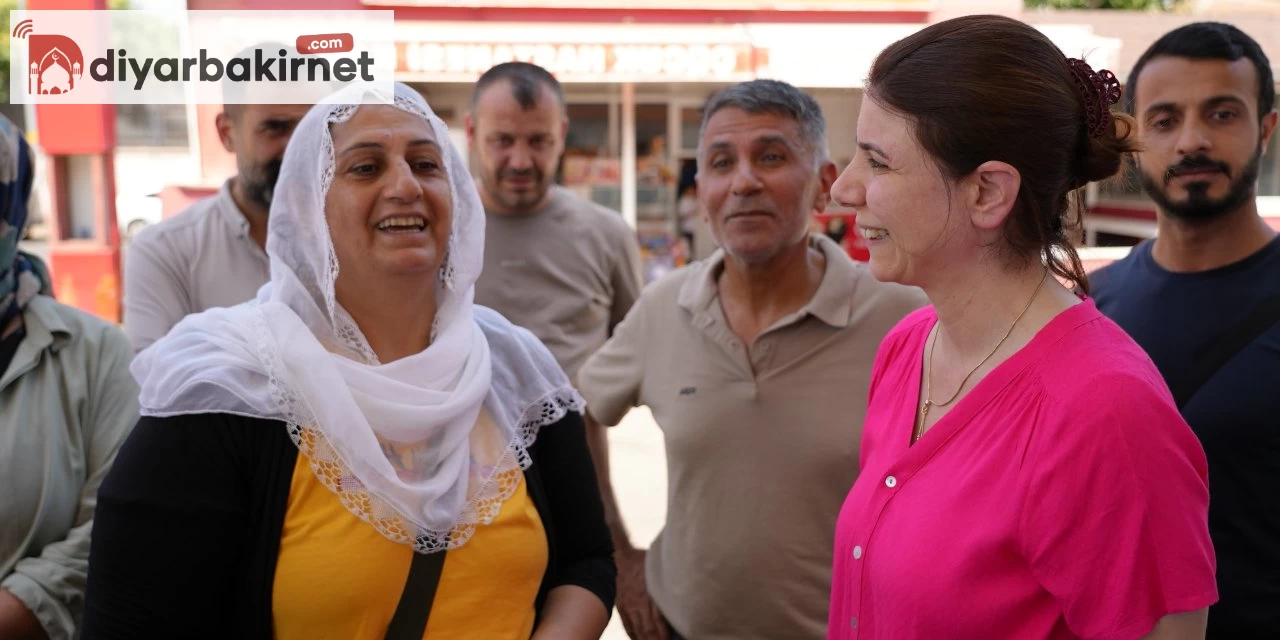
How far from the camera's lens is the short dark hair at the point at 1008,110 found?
140 cm

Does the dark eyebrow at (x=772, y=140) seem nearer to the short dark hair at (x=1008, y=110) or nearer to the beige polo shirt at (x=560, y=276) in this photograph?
the short dark hair at (x=1008, y=110)

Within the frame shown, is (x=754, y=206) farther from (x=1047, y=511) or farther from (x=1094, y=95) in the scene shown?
(x=1047, y=511)

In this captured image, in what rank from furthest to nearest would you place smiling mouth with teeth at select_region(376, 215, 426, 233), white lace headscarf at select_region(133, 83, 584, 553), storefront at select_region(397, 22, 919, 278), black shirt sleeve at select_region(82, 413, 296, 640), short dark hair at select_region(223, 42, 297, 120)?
1. storefront at select_region(397, 22, 919, 278)
2. short dark hair at select_region(223, 42, 297, 120)
3. smiling mouth with teeth at select_region(376, 215, 426, 233)
4. white lace headscarf at select_region(133, 83, 584, 553)
5. black shirt sleeve at select_region(82, 413, 296, 640)

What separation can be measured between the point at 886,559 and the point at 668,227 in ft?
34.5

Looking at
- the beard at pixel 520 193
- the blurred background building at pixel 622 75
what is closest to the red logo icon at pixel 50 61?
the beard at pixel 520 193

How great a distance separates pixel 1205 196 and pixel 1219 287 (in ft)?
0.73

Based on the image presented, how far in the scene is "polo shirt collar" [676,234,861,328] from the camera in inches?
90.8

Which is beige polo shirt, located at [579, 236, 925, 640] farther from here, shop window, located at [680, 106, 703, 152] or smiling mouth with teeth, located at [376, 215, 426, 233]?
shop window, located at [680, 106, 703, 152]

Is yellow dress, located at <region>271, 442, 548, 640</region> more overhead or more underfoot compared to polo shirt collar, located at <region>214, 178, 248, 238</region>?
more underfoot

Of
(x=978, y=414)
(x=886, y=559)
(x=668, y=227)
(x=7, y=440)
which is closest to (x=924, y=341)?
(x=978, y=414)

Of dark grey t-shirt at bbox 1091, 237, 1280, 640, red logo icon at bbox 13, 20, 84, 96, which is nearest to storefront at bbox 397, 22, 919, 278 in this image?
red logo icon at bbox 13, 20, 84, 96

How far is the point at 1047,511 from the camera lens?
1289mm

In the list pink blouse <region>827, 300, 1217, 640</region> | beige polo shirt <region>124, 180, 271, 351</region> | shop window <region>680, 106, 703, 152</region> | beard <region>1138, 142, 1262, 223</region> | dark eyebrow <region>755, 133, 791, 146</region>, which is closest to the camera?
pink blouse <region>827, 300, 1217, 640</region>

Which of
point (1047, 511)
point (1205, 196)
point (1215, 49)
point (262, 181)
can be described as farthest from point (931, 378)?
point (262, 181)
